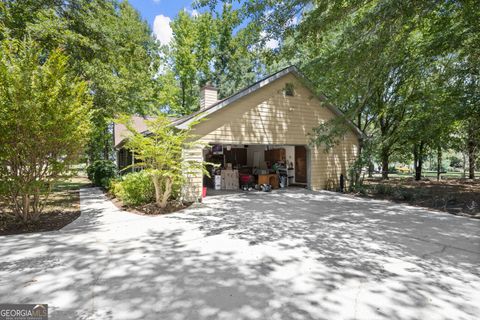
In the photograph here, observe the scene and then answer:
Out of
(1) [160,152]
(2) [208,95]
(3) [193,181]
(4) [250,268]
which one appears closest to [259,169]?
(2) [208,95]

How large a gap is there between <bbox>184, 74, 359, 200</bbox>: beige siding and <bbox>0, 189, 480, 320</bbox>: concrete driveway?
453 cm

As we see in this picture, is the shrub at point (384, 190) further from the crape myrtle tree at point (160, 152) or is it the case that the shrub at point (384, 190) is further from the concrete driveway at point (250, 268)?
the crape myrtle tree at point (160, 152)

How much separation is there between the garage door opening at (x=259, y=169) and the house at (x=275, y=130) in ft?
0.17

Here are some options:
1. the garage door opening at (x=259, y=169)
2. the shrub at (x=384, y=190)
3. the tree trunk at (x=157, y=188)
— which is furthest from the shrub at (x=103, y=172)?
the shrub at (x=384, y=190)

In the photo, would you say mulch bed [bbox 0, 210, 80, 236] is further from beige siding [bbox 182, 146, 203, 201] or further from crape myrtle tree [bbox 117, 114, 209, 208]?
beige siding [bbox 182, 146, 203, 201]

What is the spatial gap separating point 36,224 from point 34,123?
8.55 feet

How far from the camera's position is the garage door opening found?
13.3 metres

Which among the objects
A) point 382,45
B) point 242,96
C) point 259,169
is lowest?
point 259,169

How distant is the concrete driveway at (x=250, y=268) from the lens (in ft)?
9.50

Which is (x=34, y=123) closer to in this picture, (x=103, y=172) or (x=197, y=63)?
(x=103, y=172)

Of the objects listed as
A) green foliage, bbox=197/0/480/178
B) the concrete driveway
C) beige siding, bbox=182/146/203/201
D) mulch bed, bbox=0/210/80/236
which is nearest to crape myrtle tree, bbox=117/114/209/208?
beige siding, bbox=182/146/203/201

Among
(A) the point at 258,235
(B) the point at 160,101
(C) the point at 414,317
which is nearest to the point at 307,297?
(C) the point at 414,317

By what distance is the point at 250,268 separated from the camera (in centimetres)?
390

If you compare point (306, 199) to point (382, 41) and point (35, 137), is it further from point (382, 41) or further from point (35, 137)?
point (35, 137)
